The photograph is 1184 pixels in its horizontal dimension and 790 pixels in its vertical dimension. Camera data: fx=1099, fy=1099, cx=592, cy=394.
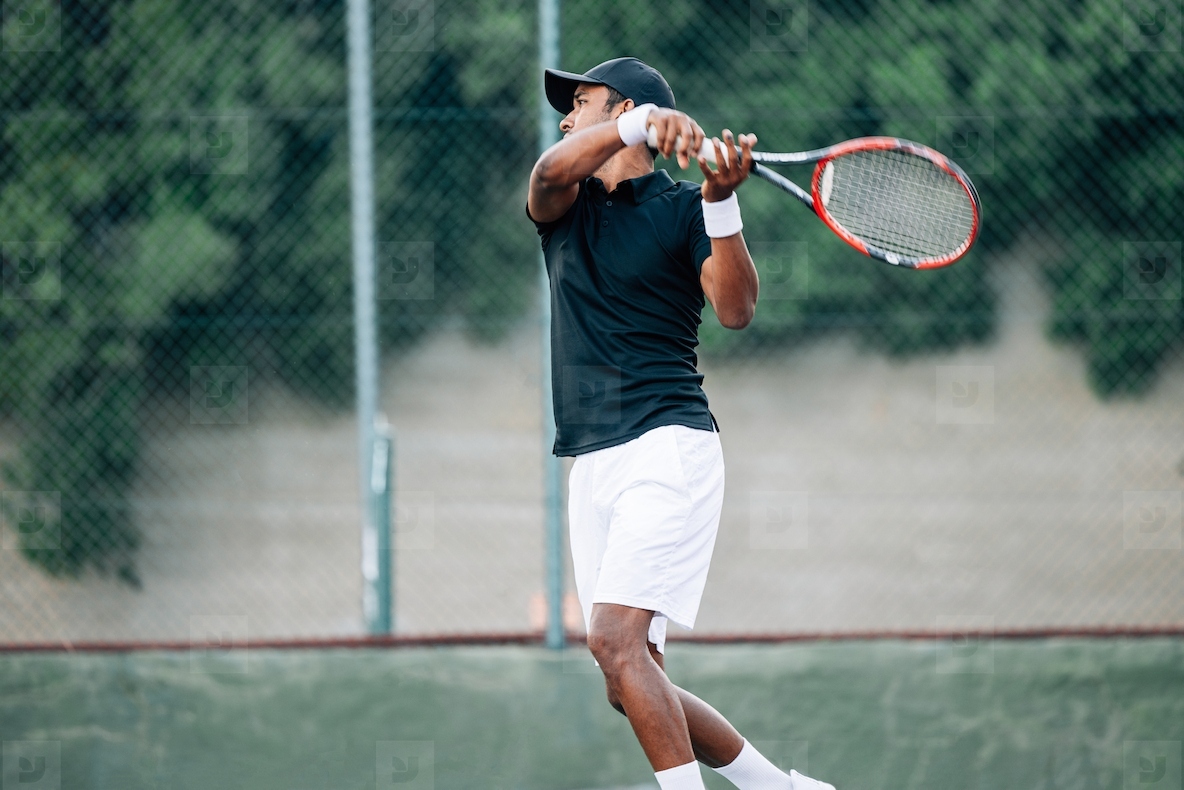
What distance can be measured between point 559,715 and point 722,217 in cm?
208

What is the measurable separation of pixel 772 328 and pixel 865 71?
74.1 inches

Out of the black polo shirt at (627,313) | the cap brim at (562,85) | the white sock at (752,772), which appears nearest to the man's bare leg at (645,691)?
the white sock at (752,772)

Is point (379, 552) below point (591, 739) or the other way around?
the other way around

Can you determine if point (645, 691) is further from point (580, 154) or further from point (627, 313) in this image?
point (580, 154)

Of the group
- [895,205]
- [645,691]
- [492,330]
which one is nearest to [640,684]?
[645,691]

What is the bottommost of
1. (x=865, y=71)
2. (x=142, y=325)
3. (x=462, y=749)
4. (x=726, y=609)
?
(x=726, y=609)

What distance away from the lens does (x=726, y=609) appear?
25.5 ft

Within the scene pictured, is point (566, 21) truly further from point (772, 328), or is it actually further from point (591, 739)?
point (591, 739)

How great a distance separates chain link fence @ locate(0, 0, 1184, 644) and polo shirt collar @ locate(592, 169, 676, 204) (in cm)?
434

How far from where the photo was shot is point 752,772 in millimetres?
2619

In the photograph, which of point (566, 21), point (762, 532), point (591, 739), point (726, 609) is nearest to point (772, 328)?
point (762, 532)

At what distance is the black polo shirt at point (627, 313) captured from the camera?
2.47 metres

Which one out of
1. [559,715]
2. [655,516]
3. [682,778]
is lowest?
[559,715]

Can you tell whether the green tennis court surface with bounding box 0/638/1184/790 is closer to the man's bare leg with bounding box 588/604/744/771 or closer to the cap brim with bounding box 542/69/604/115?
the man's bare leg with bounding box 588/604/744/771
